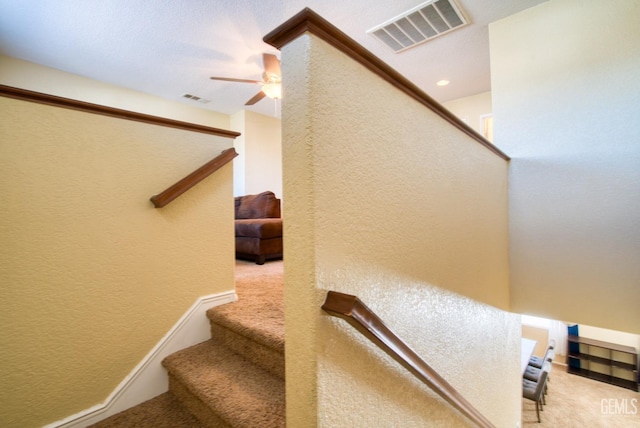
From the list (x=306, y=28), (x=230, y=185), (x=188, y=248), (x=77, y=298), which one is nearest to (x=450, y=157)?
(x=306, y=28)

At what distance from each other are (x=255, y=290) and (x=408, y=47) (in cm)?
306

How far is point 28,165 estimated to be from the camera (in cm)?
115

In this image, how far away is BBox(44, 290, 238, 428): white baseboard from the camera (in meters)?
1.25

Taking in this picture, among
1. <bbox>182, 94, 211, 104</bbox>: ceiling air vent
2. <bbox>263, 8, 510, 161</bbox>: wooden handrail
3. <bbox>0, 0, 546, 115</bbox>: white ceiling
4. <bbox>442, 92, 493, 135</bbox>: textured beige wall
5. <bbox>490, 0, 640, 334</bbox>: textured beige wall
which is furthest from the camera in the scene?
<bbox>182, 94, 211, 104</bbox>: ceiling air vent

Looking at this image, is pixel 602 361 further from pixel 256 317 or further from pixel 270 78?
pixel 270 78

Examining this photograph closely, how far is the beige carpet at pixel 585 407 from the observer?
4.30m

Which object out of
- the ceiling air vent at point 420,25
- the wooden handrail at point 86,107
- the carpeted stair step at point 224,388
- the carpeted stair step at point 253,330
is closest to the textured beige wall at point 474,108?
the ceiling air vent at point 420,25

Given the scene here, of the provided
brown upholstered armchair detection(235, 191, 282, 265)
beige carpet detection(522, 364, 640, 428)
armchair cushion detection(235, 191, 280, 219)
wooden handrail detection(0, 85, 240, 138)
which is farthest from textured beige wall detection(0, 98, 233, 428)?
beige carpet detection(522, 364, 640, 428)

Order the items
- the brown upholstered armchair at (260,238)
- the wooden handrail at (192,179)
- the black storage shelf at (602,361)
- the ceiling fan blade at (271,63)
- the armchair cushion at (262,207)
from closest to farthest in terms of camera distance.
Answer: the wooden handrail at (192,179) → the ceiling fan blade at (271,63) → the brown upholstered armchair at (260,238) → the armchair cushion at (262,207) → the black storage shelf at (602,361)

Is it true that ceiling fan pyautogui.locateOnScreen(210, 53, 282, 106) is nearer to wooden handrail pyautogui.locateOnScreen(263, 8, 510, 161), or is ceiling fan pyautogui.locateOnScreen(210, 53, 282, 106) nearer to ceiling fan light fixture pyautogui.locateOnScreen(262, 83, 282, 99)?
ceiling fan light fixture pyautogui.locateOnScreen(262, 83, 282, 99)

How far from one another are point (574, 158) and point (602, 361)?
19.7 feet

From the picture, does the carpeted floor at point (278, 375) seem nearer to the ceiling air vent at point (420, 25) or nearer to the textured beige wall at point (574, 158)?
the textured beige wall at point (574, 158)

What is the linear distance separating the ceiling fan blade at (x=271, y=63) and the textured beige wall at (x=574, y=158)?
217cm

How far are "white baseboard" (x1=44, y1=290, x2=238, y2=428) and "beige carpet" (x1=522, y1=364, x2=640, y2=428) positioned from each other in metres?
5.50
